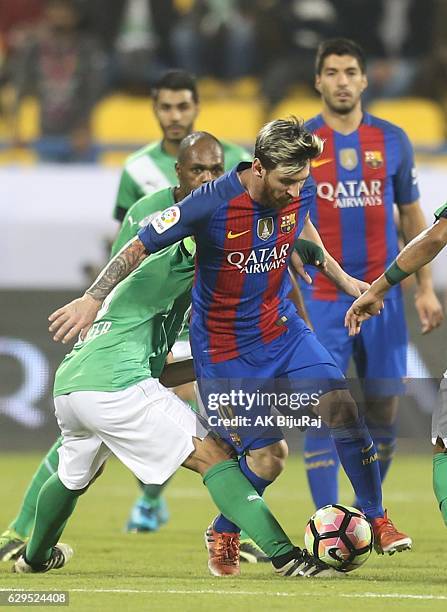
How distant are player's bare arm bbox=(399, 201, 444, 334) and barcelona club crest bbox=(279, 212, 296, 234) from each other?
179cm

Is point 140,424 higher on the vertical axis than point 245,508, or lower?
higher

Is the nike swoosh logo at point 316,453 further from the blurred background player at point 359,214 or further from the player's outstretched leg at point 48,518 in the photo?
the player's outstretched leg at point 48,518

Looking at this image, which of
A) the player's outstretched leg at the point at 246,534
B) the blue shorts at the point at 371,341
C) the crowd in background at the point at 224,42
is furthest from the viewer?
the crowd in background at the point at 224,42

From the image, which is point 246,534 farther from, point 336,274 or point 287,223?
point 287,223

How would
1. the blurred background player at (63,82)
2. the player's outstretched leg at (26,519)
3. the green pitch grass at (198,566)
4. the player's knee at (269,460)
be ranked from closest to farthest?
the green pitch grass at (198,566)
the player's knee at (269,460)
the player's outstretched leg at (26,519)
the blurred background player at (63,82)

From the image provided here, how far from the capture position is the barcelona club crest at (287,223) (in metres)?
6.71

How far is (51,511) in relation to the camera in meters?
6.80

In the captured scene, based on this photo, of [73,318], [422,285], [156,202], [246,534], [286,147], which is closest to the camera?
[73,318]

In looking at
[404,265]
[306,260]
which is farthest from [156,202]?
[404,265]

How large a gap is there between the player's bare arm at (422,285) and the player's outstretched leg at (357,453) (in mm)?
1683

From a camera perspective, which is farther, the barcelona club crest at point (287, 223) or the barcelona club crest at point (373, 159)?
the barcelona club crest at point (373, 159)

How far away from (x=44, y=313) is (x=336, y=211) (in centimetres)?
473

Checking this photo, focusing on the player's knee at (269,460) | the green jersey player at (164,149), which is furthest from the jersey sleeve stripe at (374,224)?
the player's knee at (269,460)

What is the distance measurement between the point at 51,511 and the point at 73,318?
99 centimetres
